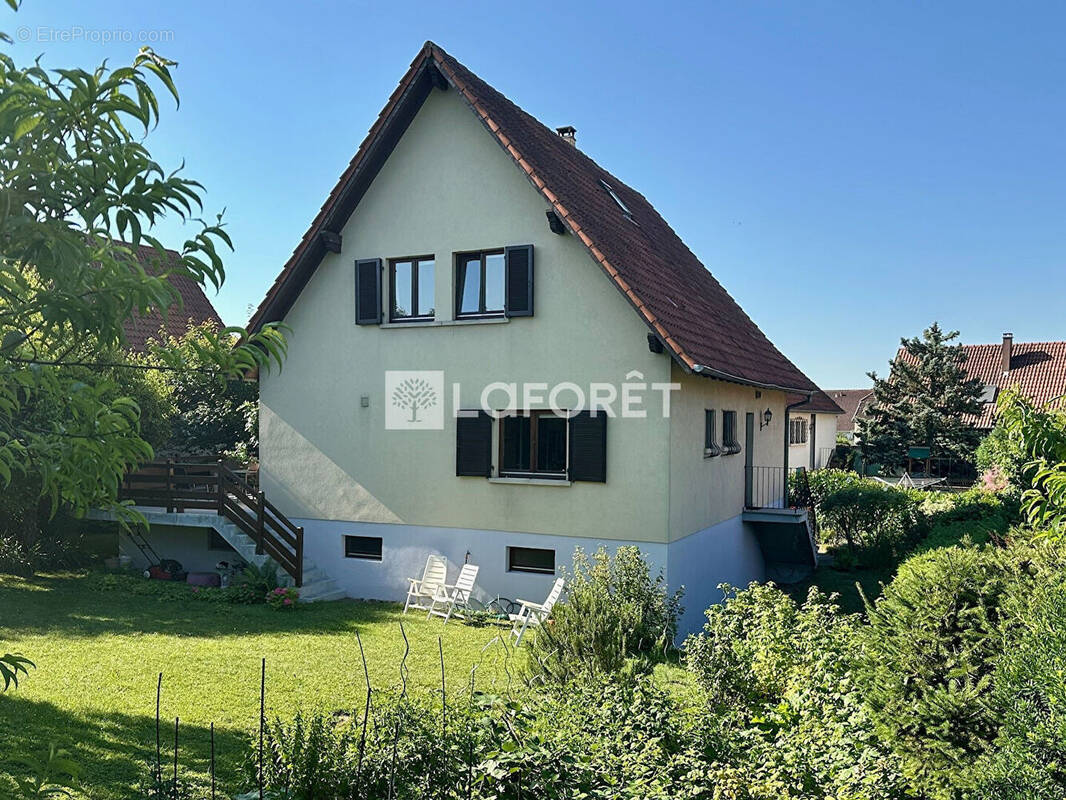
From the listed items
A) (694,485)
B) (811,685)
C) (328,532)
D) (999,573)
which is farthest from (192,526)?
(999,573)

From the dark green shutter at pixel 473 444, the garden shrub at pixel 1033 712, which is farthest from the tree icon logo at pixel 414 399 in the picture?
the garden shrub at pixel 1033 712

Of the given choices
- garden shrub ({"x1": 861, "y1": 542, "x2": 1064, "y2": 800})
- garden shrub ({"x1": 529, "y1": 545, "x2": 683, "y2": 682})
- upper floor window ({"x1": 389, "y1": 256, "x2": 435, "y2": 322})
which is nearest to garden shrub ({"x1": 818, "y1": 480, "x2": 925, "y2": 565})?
garden shrub ({"x1": 529, "y1": 545, "x2": 683, "y2": 682})

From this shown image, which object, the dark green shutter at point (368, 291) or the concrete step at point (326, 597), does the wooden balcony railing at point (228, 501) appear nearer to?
the concrete step at point (326, 597)

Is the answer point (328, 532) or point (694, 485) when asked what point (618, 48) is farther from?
point (328, 532)

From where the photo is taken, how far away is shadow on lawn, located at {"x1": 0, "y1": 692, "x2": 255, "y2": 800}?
6367 millimetres

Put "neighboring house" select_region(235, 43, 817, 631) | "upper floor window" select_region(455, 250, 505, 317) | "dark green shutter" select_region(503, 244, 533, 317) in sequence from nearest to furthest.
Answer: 1. "neighboring house" select_region(235, 43, 817, 631)
2. "dark green shutter" select_region(503, 244, 533, 317)
3. "upper floor window" select_region(455, 250, 505, 317)

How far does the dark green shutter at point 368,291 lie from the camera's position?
46.0ft

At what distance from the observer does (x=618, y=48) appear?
1152 centimetres

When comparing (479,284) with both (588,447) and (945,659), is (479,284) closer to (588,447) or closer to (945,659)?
(588,447)

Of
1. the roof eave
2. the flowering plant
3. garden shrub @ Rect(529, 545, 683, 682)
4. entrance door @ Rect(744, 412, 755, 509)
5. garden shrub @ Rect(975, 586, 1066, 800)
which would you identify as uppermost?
the roof eave

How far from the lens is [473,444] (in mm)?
13344

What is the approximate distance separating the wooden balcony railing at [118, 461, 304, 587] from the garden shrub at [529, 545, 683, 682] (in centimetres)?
642

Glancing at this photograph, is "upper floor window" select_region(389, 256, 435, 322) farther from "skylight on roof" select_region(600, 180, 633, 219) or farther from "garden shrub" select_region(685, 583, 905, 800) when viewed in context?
"garden shrub" select_region(685, 583, 905, 800)

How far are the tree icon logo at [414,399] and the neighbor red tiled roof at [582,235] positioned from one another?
2781 millimetres
